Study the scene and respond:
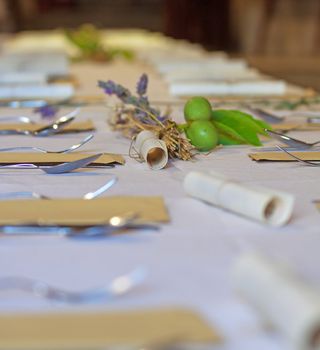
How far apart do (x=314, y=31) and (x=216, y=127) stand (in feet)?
16.0

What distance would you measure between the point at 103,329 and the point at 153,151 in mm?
751

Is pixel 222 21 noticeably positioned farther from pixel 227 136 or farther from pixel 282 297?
pixel 282 297

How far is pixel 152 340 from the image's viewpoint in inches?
23.4

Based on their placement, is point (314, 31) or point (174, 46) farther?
point (314, 31)

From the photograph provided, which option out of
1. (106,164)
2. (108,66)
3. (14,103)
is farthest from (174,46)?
(106,164)

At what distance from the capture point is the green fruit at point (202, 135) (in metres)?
1.43

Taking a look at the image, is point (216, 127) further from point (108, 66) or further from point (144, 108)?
point (108, 66)

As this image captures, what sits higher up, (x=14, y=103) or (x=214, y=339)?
(x=214, y=339)

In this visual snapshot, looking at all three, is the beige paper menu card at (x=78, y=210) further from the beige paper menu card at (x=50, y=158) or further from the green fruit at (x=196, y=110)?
the green fruit at (x=196, y=110)

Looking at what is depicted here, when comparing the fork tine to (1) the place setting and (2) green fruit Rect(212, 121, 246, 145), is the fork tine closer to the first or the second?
(1) the place setting

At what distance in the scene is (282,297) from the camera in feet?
1.96

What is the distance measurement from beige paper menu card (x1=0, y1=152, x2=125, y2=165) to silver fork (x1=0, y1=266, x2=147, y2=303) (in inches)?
22.1

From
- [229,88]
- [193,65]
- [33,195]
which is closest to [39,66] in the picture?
[193,65]

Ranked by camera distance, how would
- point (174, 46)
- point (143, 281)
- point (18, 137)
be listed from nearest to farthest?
point (143, 281), point (18, 137), point (174, 46)
